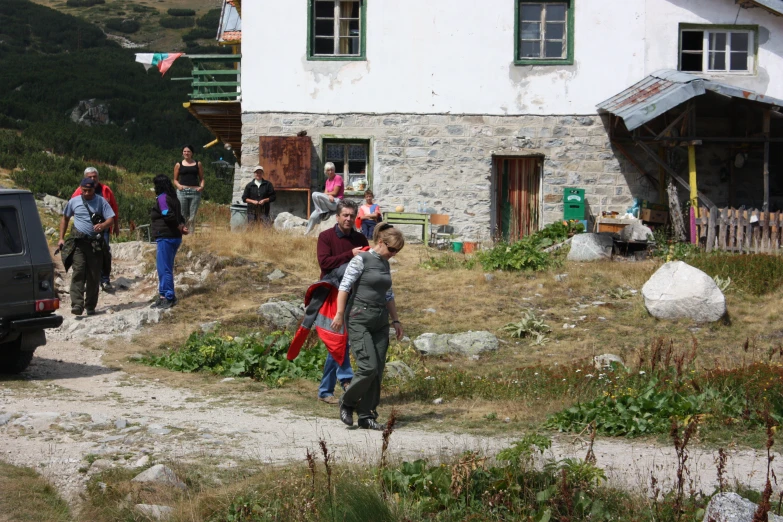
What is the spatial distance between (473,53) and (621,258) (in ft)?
17.5

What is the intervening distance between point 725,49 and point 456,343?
10.6m

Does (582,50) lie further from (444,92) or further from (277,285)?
(277,285)

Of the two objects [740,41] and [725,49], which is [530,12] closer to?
[725,49]

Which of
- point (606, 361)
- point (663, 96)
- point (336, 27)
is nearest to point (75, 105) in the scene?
point (336, 27)

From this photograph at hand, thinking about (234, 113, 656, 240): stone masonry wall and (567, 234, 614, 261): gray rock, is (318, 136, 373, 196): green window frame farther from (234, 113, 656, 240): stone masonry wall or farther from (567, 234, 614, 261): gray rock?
(567, 234, 614, 261): gray rock

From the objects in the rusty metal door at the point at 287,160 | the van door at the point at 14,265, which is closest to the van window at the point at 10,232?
the van door at the point at 14,265

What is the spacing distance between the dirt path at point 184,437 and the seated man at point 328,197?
27.3 feet

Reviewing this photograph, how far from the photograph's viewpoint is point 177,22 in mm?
74625

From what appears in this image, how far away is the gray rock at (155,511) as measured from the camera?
6094mm

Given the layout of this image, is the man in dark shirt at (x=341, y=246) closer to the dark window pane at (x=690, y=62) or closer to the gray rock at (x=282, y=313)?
the gray rock at (x=282, y=313)

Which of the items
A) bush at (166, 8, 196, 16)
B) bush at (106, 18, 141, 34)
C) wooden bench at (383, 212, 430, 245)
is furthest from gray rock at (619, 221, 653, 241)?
bush at (166, 8, 196, 16)

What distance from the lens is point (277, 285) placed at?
1480cm

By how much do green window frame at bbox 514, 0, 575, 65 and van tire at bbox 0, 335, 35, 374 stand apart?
11910 mm

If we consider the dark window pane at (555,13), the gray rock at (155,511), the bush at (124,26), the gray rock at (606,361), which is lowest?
the gray rock at (155,511)
